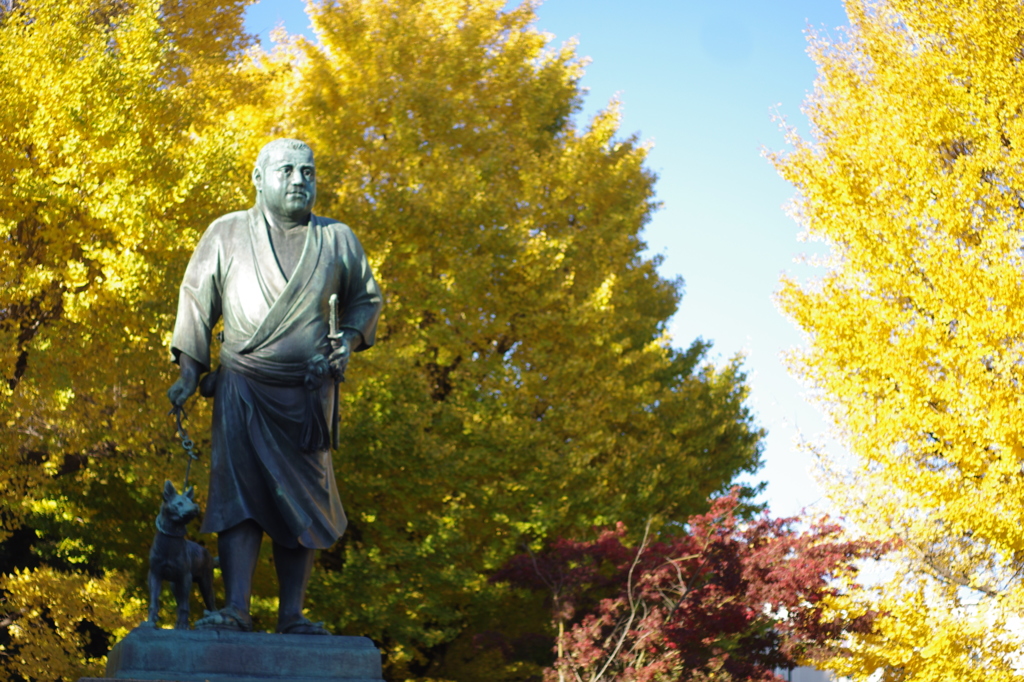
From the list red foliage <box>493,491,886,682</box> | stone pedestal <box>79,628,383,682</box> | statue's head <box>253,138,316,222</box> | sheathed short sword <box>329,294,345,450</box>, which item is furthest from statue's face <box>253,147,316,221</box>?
red foliage <box>493,491,886,682</box>

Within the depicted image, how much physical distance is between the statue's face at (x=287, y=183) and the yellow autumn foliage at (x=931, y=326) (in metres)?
6.86

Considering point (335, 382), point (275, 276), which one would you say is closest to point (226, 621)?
point (335, 382)

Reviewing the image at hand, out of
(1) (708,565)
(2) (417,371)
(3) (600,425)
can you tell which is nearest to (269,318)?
(1) (708,565)

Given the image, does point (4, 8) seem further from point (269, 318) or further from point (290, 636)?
point (290, 636)

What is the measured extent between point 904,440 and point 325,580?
273 inches

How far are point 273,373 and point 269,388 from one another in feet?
0.26

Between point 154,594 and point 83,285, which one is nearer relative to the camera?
point 154,594

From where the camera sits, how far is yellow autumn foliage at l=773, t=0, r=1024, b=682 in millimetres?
10227

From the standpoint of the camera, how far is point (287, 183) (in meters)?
5.74

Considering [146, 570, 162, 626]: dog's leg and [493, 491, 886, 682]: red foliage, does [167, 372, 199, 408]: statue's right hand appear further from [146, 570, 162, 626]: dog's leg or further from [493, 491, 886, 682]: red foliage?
[493, 491, 886, 682]: red foliage

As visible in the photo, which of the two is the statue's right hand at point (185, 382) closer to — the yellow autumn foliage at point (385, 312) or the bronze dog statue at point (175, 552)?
the bronze dog statue at point (175, 552)

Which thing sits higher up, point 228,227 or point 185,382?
point 228,227

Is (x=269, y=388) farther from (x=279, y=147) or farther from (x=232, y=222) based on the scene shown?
(x=279, y=147)

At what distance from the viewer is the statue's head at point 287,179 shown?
573 centimetres
